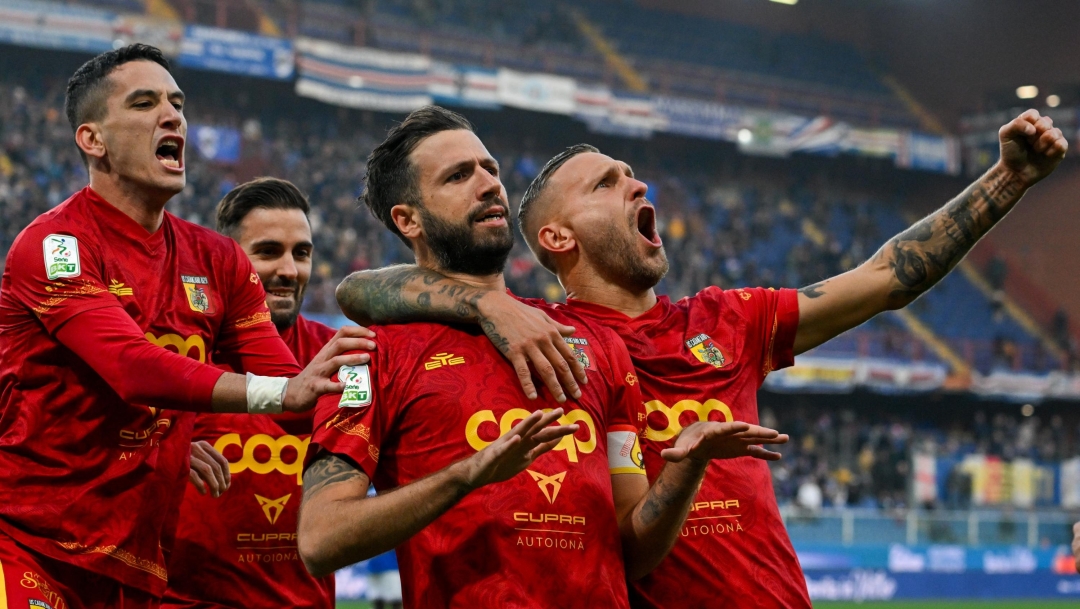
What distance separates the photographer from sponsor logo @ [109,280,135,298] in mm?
3750

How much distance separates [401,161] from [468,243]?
372 mm

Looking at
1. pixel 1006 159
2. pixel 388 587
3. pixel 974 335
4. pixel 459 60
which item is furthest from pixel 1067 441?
pixel 1006 159

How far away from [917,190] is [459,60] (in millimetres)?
16042

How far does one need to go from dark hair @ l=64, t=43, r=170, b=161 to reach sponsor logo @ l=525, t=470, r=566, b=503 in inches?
79.0

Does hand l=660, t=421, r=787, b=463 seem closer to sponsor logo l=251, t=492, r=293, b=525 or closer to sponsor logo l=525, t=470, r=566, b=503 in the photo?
sponsor logo l=525, t=470, r=566, b=503

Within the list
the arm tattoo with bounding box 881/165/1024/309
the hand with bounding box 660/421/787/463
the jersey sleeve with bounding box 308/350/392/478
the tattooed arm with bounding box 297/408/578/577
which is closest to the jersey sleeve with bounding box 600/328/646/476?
the hand with bounding box 660/421/787/463

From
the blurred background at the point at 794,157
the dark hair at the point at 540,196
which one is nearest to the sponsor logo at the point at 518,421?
the dark hair at the point at 540,196

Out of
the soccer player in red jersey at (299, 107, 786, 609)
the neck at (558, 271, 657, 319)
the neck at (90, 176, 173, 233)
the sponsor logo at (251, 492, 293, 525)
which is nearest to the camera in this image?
the soccer player in red jersey at (299, 107, 786, 609)

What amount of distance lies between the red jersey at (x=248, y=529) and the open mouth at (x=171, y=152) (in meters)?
1.08

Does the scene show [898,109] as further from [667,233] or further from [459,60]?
[459,60]

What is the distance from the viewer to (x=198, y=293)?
13.1 feet

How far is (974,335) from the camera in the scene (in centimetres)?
3403

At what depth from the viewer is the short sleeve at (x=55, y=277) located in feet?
11.6

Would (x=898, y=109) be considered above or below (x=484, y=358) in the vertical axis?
above
